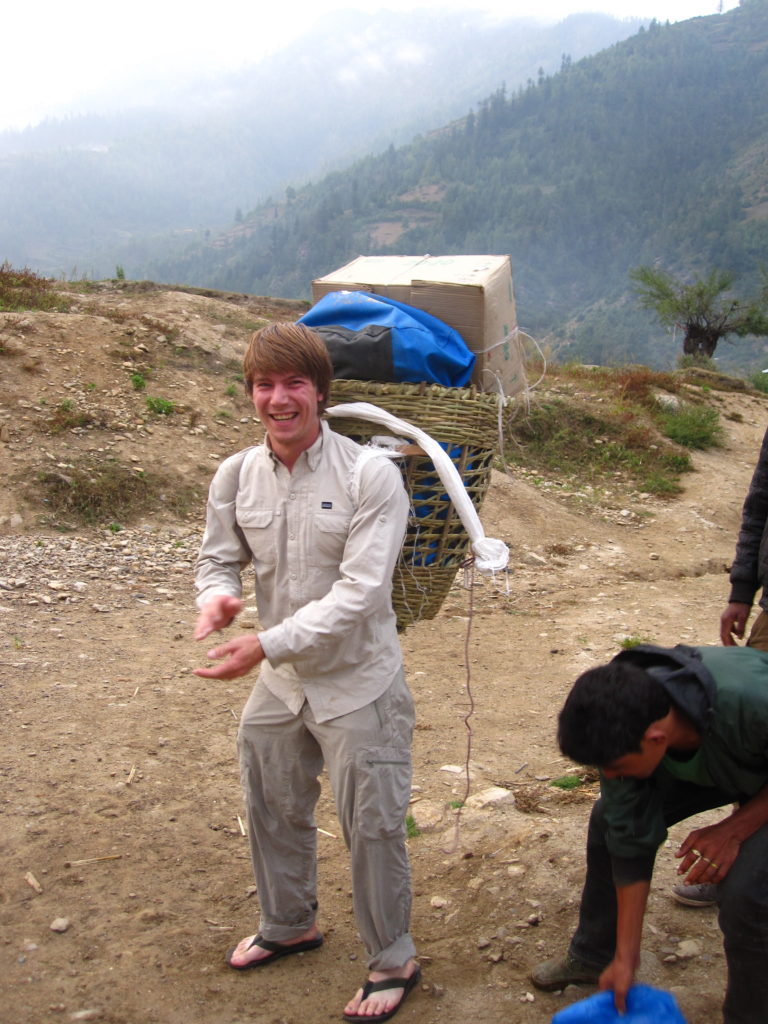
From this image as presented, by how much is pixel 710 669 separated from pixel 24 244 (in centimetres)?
15214

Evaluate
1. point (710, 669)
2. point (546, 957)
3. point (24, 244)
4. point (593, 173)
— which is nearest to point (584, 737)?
point (710, 669)

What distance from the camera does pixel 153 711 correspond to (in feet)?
13.8

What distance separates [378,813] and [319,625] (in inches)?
20.2

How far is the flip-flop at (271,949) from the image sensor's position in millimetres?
2516

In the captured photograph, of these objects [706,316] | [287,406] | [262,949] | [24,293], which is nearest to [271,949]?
[262,949]

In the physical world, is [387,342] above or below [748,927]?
above

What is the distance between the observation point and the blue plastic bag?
5.98ft

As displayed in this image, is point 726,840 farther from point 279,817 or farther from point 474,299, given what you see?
point 474,299

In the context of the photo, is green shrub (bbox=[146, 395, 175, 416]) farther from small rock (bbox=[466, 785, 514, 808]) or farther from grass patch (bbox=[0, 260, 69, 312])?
small rock (bbox=[466, 785, 514, 808])

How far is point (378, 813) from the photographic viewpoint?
84.9 inches

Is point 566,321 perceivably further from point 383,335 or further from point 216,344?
point 383,335

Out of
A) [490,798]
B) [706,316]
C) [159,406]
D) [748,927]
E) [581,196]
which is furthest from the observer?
[581,196]

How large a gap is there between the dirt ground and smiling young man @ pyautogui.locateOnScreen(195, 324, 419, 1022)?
41cm

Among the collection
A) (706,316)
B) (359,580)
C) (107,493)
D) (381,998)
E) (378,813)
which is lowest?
(706,316)
